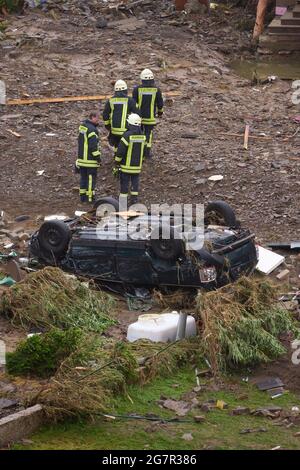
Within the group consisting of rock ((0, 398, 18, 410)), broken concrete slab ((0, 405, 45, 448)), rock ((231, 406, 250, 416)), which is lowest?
rock ((231, 406, 250, 416))

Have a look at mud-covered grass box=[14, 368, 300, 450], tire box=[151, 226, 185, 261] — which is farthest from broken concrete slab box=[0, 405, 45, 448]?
tire box=[151, 226, 185, 261]

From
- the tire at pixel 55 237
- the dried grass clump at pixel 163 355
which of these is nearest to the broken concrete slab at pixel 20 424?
the dried grass clump at pixel 163 355

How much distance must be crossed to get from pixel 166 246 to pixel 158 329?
1448 mm

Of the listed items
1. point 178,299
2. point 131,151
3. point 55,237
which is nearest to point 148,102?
point 131,151

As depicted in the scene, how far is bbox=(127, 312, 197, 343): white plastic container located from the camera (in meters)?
11.9

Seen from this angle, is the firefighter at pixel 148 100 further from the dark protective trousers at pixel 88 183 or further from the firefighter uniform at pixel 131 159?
the dark protective trousers at pixel 88 183

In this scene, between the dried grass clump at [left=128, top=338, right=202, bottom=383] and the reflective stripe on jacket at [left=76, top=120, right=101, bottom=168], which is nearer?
the dried grass clump at [left=128, top=338, right=202, bottom=383]

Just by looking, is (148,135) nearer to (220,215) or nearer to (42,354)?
(220,215)

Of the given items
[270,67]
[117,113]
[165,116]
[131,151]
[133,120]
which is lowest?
[270,67]

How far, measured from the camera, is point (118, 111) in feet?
58.4

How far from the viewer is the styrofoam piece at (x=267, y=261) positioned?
1445cm

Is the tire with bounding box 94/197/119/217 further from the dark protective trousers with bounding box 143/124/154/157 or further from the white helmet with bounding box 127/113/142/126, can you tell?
the dark protective trousers with bounding box 143/124/154/157

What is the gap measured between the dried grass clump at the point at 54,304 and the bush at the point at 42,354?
5.01 ft

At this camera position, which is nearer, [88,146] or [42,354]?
[42,354]
